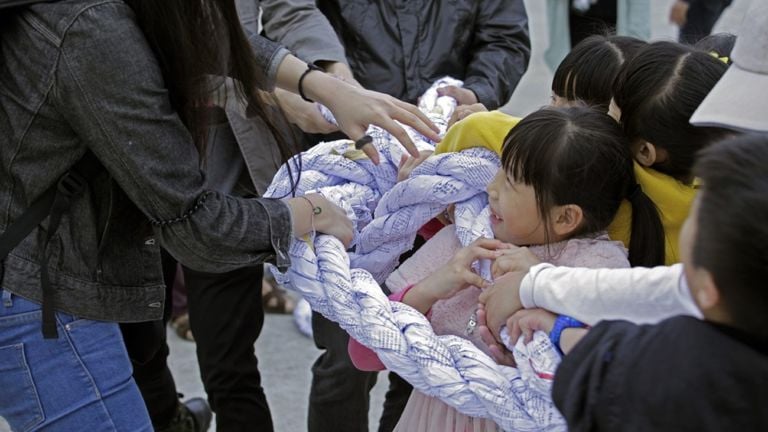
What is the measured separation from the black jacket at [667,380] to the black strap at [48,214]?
89 cm

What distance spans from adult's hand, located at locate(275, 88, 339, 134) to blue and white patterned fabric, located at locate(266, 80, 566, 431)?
0.24 metres

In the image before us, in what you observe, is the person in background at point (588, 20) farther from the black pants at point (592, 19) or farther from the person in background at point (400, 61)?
the person in background at point (400, 61)

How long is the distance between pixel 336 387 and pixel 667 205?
3.61ft

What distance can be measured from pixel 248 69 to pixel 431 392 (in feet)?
2.35

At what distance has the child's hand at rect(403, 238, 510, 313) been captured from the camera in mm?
1909

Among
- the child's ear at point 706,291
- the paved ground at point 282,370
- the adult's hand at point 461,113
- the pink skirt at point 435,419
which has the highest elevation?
the child's ear at point 706,291

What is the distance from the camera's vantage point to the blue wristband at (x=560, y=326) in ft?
5.42

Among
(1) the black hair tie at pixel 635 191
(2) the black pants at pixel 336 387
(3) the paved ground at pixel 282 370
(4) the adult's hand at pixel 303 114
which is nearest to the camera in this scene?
(1) the black hair tie at pixel 635 191

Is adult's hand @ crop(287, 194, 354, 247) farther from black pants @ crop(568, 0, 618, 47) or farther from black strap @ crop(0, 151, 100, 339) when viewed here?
black pants @ crop(568, 0, 618, 47)

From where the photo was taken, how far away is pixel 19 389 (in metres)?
1.88

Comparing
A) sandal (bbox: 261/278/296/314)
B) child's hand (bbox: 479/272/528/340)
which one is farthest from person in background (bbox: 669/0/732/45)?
child's hand (bbox: 479/272/528/340)

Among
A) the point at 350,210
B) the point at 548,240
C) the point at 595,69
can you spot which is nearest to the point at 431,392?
the point at 548,240

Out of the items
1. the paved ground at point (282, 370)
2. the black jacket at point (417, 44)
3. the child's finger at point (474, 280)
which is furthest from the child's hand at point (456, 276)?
the paved ground at point (282, 370)

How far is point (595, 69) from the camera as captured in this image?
2252 millimetres
